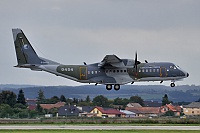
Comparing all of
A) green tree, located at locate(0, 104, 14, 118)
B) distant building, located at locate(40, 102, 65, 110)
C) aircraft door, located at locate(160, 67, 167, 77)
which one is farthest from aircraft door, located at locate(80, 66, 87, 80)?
distant building, located at locate(40, 102, 65, 110)

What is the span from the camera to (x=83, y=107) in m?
186

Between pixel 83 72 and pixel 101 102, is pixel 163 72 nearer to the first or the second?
pixel 83 72

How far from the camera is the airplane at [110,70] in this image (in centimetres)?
10981

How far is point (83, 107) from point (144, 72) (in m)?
77.3

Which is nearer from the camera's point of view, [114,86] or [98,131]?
[98,131]

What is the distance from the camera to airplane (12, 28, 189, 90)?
360 feet

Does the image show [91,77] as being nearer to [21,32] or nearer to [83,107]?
[21,32]

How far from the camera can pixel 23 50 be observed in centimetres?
11625

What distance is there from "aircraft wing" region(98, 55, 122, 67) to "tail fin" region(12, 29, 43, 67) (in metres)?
10.4

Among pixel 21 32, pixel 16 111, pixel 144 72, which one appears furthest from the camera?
pixel 16 111

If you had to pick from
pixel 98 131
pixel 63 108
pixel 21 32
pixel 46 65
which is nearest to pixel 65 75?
pixel 46 65

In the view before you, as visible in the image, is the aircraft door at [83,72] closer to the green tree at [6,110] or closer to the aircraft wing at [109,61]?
the aircraft wing at [109,61]

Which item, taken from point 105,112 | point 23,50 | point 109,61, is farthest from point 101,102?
point 109,61

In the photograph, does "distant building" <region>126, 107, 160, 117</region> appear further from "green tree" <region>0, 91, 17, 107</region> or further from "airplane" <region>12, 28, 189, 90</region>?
"airplane" <region>12, 28, 189, 90</region>
